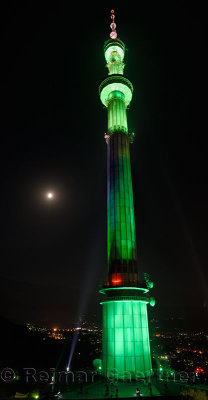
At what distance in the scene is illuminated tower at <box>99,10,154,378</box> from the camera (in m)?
29.0

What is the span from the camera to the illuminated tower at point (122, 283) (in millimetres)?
28984

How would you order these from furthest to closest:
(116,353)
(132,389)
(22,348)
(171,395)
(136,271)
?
(22,348)
(136,271)
(116,353)
(132,389)
(171,395)

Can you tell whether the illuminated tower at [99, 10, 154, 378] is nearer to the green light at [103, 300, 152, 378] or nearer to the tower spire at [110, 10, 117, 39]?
the green light at [103, 300, 152, 378]

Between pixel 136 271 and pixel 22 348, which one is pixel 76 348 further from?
pixel 136 271

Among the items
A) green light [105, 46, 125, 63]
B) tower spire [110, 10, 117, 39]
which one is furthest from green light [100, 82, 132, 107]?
tower spire [110, 10, 117, 39]

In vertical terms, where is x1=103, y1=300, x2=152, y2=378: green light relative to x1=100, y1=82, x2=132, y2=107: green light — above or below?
below

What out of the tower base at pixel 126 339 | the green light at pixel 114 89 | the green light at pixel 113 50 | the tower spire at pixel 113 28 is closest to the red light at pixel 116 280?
the tower base at pixel 126 339

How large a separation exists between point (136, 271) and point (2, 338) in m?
81.8

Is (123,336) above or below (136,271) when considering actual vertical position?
below

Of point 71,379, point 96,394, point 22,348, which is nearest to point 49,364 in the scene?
point 22,348

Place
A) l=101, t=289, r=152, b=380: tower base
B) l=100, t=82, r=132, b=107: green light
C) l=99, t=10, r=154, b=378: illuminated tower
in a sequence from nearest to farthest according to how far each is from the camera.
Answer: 1. l=101, t=289, r=152, b=380: tower base
2. l=99, t=10, r=154, b=378: illuminated tower
3. l=100, t=82, r=132, b=107: green light

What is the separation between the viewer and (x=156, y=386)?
2512 centimetres

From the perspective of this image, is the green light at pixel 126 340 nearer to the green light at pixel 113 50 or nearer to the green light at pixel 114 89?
the green light at pixel 114 89

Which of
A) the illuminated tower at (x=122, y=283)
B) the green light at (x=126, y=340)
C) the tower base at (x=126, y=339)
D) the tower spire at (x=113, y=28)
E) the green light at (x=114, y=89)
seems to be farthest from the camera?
the tower spire at (x=113, y=28)
